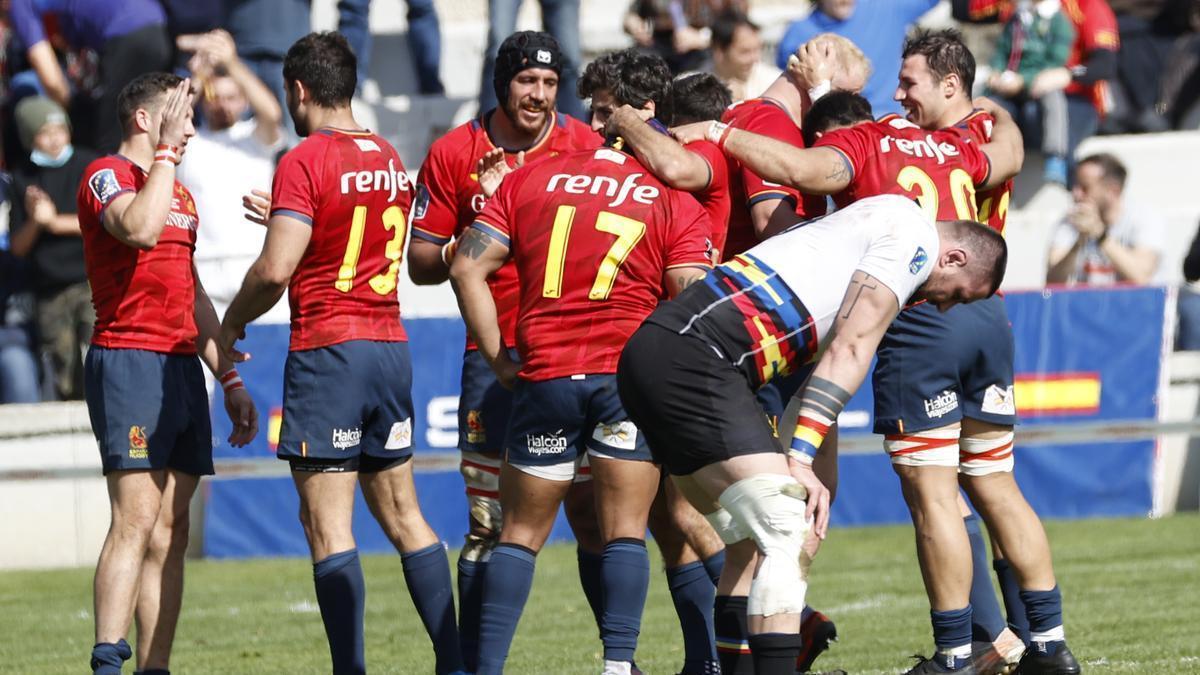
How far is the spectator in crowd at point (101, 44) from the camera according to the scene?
1493 cm

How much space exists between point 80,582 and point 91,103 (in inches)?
186

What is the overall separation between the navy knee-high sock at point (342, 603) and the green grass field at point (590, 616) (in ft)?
4.21

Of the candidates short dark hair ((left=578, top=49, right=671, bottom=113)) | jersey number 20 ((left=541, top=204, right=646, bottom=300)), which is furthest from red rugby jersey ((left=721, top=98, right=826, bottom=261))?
jersey number 20 ((left=541, top=204, right=646, bottom=300))

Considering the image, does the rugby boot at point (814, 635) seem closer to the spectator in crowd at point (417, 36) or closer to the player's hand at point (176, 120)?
the player's hand at point (176, 120)

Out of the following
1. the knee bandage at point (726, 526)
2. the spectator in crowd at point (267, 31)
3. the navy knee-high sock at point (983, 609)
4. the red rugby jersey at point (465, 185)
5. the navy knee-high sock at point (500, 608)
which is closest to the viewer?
the knee bandage at point (726, 526)

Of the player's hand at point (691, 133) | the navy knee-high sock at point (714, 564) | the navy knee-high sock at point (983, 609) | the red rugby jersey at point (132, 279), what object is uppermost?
the player's hand at point (691, 133)

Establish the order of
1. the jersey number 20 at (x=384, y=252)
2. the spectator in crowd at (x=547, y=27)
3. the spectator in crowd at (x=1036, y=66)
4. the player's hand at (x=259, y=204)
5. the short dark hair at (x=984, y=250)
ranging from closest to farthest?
the short dark hair at (x=984, y=250) < the jersey number 20 at (x=384, y=252) < the player's hand at (x=259, y=204) < the spectator in crowd at (x=1036, y=66) < the spectator in crowd at (x=547, y=27)

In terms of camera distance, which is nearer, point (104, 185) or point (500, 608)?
point (500, 608)

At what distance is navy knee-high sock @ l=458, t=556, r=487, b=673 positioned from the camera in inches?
310

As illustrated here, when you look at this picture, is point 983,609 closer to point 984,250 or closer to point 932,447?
point 932,447

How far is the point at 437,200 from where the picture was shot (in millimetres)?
8070

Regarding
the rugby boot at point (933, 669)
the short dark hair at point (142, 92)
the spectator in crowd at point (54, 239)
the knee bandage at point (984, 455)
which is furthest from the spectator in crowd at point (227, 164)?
the rugby boot at point (933, 669)

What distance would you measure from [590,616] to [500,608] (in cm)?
335

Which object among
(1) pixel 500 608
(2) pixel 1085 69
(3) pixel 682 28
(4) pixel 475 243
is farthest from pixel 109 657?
(2) pixel 1085 69
